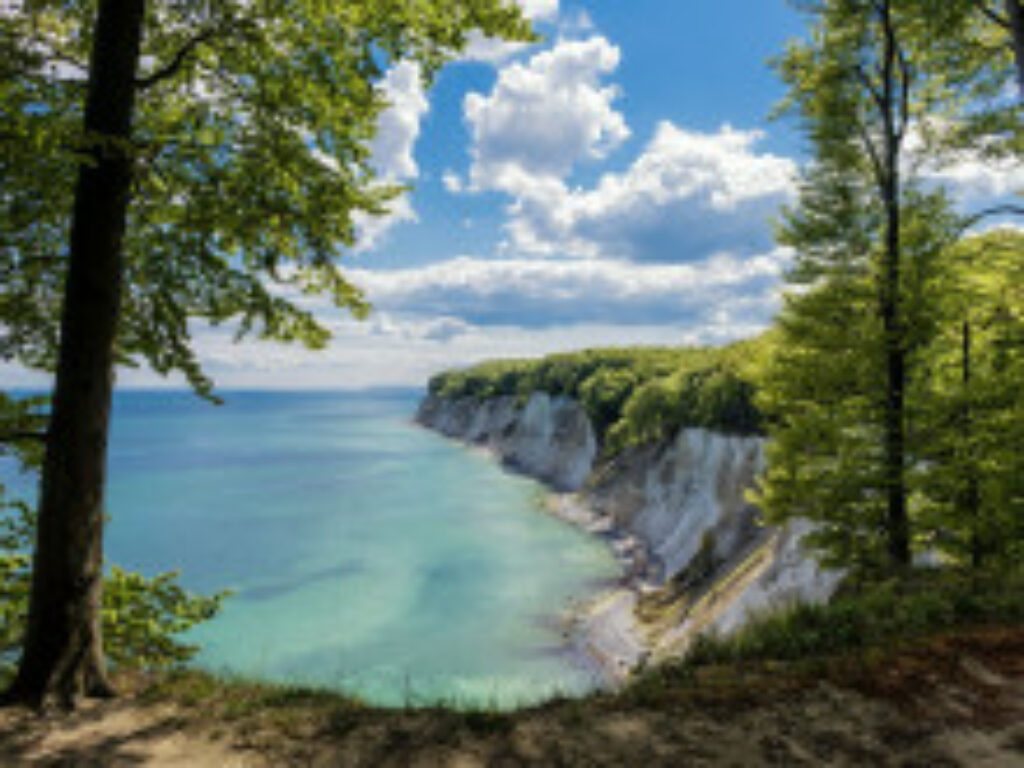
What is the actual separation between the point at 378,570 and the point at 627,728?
4502 centimetres

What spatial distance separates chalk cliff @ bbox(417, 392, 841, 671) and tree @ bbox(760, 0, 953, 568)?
2.24m

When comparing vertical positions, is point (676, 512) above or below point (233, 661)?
above

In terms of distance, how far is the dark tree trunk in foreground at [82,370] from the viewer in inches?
234

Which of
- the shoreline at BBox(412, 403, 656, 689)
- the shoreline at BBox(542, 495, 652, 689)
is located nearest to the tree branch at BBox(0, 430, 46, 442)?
the shoreline at BBox(412, 403, 656, 689)

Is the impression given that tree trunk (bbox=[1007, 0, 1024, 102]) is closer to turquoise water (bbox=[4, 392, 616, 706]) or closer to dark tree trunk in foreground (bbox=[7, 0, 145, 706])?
turquoise water (bbox=[4, 392, 616, 706])

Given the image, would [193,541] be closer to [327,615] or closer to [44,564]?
[327,615]

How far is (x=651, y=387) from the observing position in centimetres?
5281

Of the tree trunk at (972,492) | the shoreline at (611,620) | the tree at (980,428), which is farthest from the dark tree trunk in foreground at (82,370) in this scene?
the tree trunk at (972,492)

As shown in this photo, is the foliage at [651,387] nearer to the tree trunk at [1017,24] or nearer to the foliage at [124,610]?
the tree trunk at [1017,24]

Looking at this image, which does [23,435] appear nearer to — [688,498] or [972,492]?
[972,492]

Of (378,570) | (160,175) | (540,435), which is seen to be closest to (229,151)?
(160,175)

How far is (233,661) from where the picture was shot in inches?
1196

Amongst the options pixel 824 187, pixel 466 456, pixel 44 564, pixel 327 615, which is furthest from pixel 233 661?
pixel 466 456

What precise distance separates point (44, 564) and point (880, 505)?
1609cm
